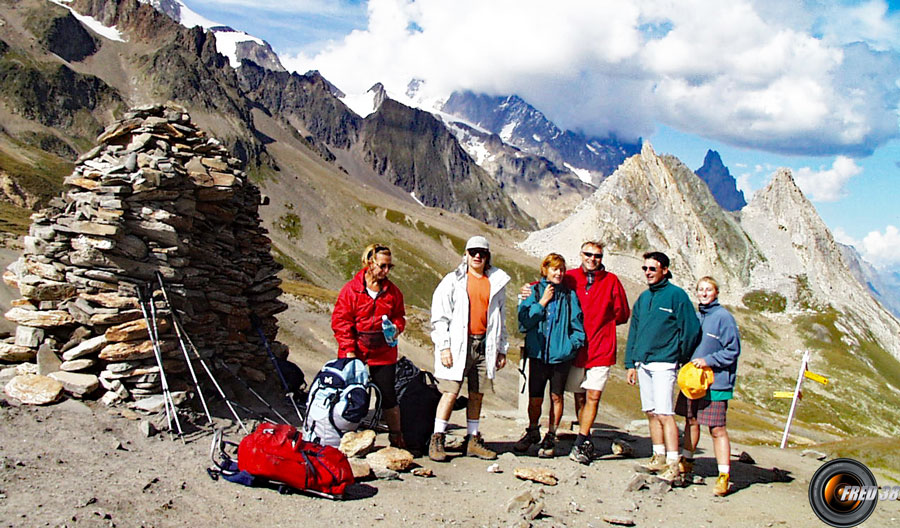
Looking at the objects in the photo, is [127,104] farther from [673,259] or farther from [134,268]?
[134,268]

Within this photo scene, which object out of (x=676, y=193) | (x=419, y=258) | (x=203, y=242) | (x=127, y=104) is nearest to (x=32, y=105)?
(x=127, y=104)

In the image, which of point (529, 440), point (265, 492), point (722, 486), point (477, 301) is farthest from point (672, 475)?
point (265, 492)

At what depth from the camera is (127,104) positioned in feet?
616

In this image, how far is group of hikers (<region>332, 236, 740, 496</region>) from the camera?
30.3 feet

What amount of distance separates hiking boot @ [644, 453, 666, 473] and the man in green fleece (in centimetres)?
21

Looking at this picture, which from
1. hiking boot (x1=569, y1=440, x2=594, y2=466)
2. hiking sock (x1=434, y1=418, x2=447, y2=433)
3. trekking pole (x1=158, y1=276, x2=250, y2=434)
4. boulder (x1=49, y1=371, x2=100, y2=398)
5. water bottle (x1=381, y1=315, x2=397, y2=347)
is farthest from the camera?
trekking pole (x1=158, y1=276, x2=250, y2=434)

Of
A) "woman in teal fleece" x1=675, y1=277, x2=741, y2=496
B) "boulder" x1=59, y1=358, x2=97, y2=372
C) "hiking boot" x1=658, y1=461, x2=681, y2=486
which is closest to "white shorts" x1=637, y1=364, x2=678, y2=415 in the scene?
"woman in teal fleece" x1=675, y1=277, x2=741, y2=496

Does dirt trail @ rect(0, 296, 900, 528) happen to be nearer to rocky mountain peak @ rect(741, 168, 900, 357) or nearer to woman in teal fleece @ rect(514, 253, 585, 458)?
woman in teal fleece @ rect(514, 253, 585, 458)

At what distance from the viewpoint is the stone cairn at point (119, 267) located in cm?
1056

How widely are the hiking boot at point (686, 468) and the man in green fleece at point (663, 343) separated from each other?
171mm

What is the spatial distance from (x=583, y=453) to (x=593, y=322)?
2.35 m

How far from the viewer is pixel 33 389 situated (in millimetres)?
9781

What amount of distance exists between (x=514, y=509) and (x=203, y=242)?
8.84 m

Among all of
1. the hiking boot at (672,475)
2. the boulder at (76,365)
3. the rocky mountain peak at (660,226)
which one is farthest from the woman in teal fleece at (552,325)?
the rocky mountain peak at (660,226)
